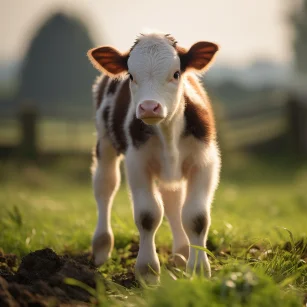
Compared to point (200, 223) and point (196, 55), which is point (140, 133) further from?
point (200, 223)

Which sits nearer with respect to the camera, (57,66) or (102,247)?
(102,247)

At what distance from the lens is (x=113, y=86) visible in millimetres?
6500

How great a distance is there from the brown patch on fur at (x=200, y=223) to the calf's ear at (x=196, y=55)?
4.19 ft

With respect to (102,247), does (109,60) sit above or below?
above

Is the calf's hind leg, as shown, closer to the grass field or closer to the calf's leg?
the grass field

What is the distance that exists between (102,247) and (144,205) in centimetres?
112

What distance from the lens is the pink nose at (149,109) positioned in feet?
14.4

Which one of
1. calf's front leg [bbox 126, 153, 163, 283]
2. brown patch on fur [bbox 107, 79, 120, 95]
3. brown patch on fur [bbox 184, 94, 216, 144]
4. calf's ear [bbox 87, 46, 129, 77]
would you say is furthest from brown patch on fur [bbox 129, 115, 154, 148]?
brown patch on fur [bbox 107, 79, 120, 95]

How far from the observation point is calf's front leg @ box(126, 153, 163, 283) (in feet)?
16.6

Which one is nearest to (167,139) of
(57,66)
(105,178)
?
(105,178)

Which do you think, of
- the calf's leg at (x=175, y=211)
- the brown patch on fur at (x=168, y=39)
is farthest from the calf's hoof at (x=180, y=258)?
the brown patch on fur at (x=168, y=39)

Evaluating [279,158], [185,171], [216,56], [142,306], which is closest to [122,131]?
[185,171]

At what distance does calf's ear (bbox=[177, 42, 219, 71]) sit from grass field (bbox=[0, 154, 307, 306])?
158cm

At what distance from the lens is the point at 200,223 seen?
500cm
